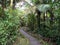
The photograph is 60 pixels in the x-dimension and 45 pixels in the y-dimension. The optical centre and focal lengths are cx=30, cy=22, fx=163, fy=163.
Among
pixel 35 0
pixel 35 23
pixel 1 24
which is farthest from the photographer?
pixel 35 23

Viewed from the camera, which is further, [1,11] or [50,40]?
[50,40]

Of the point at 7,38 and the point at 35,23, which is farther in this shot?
the point at 35,23

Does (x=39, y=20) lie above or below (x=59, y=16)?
below

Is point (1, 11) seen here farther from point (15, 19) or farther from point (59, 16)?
point (59, 16)

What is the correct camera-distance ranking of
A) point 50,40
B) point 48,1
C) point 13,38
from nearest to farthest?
point 13,38
point 50,40
point 48,1

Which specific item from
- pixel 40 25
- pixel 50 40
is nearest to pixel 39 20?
pixel 40 25

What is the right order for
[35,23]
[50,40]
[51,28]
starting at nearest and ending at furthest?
[50,40], [51,28], [35,23]

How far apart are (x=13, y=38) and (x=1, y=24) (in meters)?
1.31

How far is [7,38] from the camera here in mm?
9070

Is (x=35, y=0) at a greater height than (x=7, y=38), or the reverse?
(x=35, y=0)

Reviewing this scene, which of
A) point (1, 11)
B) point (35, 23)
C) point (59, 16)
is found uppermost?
point (1, 11)

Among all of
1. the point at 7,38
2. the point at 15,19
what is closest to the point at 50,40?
the point at 15,19

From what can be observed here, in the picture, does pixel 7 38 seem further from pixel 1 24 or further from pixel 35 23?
pixel 35 23

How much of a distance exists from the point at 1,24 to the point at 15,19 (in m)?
2.10
